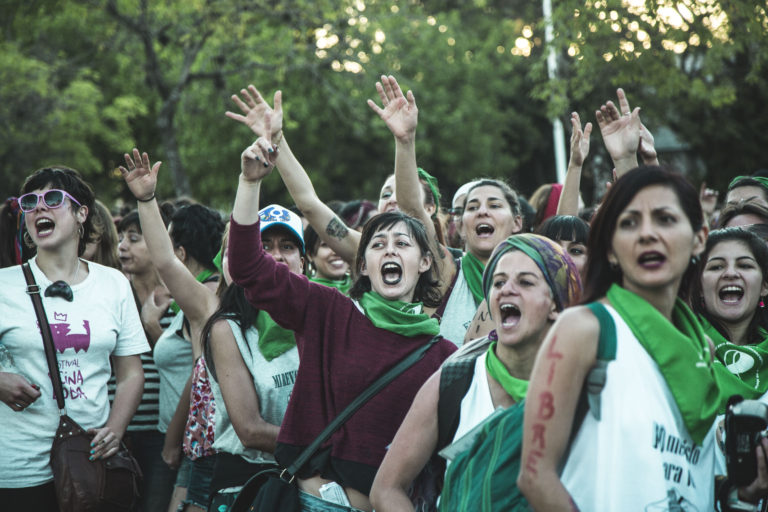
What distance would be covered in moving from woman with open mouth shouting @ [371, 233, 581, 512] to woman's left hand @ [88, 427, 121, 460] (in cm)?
181

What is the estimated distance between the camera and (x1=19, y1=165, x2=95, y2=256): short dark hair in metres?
4.51

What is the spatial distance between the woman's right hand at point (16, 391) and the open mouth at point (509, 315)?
240 cm

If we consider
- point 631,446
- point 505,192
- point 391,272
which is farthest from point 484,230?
point 631,446

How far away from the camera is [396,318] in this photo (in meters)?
3.60

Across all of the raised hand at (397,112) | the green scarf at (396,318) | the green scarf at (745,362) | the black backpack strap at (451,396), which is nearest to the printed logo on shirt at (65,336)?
the green scarf at (396,318)

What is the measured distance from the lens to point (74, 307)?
4.32 meters

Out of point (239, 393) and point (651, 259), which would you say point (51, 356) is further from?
point (651, 259)

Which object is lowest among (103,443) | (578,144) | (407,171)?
(103,443)

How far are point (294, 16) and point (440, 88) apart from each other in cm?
881

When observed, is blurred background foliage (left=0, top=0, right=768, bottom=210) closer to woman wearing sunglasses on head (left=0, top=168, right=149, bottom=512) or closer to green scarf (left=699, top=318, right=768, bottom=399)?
green scarf (left=699, top=318, right=768, bottom=399)

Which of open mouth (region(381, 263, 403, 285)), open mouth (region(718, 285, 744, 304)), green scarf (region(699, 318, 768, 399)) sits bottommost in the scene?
green scarf (region(699, 318, 768, 399))

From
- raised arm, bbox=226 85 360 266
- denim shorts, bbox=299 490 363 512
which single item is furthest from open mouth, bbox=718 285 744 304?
denim shorts, bbox=299 490 363 512

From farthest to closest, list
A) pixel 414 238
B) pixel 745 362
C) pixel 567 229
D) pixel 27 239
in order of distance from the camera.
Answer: pixel 27 239 < pixel 567 229 < pixel 414 238 < pixel 745 362

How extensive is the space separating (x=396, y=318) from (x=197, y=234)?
2.05 meters
